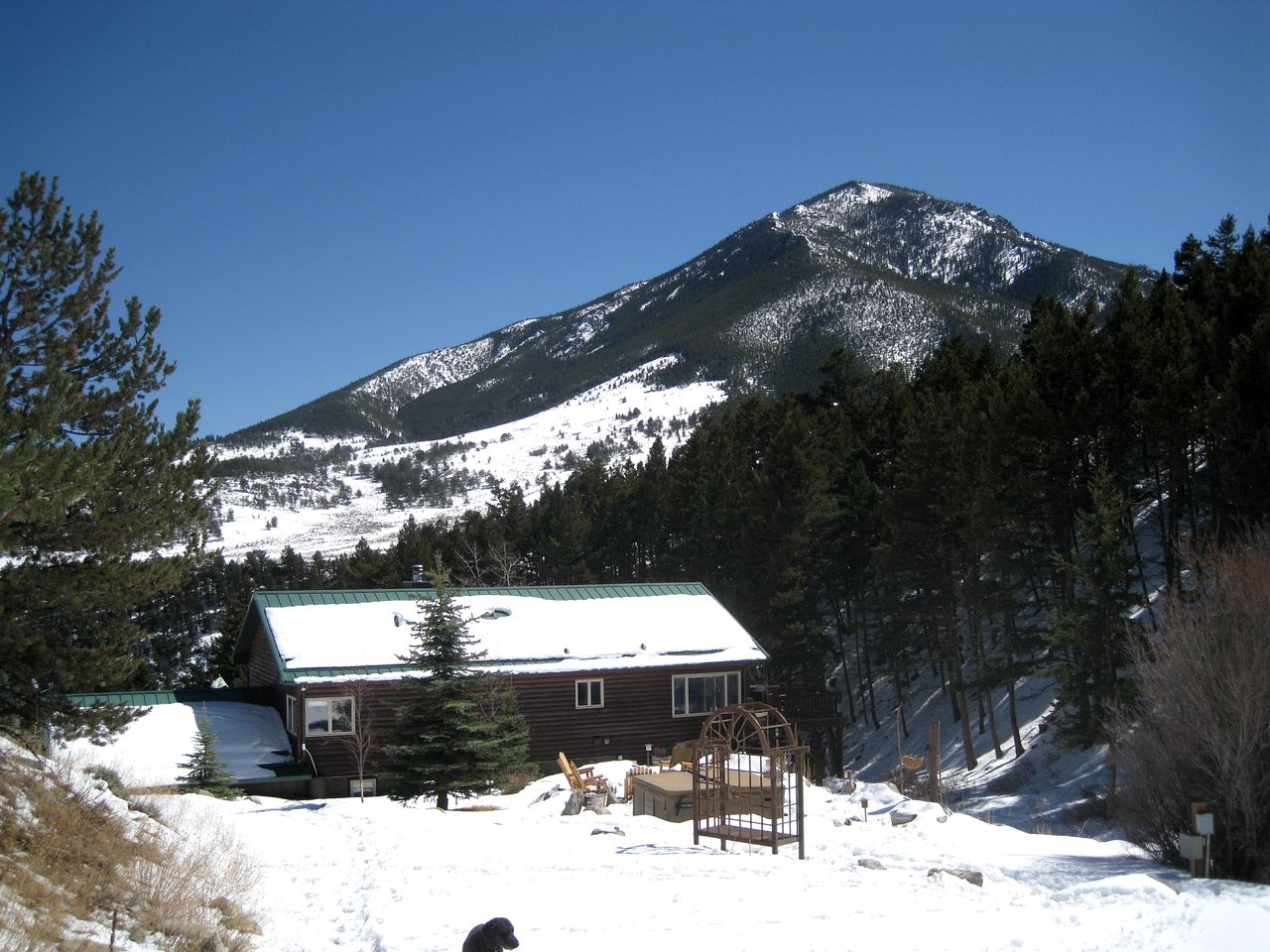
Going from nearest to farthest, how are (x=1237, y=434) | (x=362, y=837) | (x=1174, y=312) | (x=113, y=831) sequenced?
(x=113, y=831)
(x=362, y=837)
(x=1237, y=434)
(x=1174, y=312)

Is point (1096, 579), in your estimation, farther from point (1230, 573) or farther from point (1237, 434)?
point (1230, 573)

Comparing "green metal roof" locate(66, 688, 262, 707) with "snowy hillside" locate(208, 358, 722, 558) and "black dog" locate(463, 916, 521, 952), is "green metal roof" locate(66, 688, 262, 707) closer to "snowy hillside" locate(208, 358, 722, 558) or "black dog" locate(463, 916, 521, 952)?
"black dog" locate(463, 916, 521, 952)

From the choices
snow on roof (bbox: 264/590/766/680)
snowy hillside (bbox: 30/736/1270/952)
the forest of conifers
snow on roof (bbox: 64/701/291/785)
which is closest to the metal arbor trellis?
snowy hillside (bbox: 30/736/1270/952)

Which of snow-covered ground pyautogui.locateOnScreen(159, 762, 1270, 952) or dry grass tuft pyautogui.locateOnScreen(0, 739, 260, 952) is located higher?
dry grass tuft pyautogui.locateOnScreen(0, 739, 260, 952)

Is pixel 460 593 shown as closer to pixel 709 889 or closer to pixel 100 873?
pixel 709 889

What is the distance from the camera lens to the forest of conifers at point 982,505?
2525 centimetres

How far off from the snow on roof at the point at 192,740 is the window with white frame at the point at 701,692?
11.1 m

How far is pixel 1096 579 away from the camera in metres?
24.9

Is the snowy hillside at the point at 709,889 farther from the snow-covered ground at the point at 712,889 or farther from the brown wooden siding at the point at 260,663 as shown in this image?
the brown wooden siding at the point at 260,663

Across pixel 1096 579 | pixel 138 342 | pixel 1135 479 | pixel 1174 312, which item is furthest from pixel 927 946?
pixel 1174 312

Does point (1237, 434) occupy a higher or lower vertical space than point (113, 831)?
higher

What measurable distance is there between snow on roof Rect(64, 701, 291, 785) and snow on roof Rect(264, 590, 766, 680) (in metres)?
2.44

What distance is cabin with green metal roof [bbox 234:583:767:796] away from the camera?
84.9ft

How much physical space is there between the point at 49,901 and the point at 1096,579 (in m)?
23.1
